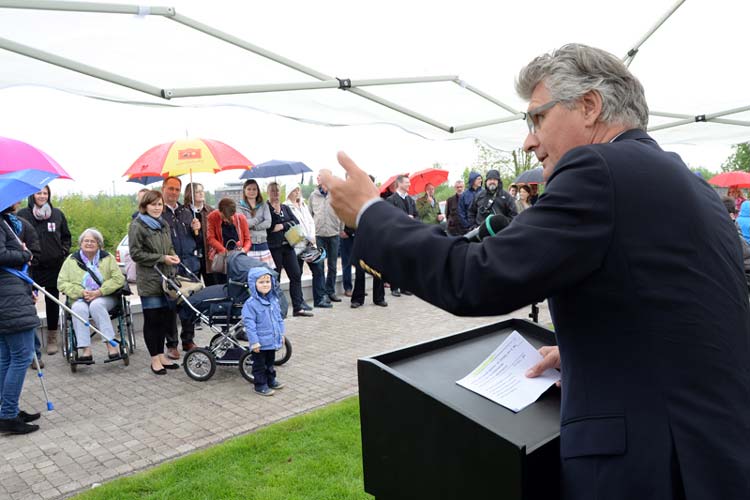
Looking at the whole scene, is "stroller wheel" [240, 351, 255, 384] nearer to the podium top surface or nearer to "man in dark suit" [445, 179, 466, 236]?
the podium top surface

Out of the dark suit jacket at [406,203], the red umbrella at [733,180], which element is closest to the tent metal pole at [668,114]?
the dark suit jacket at [406,203]

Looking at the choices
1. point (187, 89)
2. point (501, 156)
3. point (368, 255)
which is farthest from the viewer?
point (501, 156)

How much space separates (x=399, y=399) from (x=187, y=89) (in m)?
2.43

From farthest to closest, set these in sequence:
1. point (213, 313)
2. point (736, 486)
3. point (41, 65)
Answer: point (213, 313)
point (41, 65)
point (736, 486)

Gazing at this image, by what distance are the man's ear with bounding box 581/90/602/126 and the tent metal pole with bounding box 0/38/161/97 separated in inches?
102

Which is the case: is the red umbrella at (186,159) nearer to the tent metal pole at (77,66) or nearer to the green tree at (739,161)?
the tent metal pole at (77,66)

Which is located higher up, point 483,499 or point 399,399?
point 399,399

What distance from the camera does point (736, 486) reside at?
1177 mm

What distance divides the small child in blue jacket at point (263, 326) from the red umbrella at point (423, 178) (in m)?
6.40

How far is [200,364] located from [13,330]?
1965 millimetres

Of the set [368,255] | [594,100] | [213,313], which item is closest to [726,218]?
[594,100]

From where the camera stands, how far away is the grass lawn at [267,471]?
11.5 feet

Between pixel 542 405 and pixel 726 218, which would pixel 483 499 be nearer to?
pixel 542 405

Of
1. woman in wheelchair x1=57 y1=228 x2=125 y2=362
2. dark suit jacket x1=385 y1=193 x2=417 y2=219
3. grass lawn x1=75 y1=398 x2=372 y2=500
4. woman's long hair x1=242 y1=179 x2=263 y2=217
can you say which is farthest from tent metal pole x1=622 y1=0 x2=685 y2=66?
woman in wheelchair x1=57 y1=228 x2=125 y2=362
